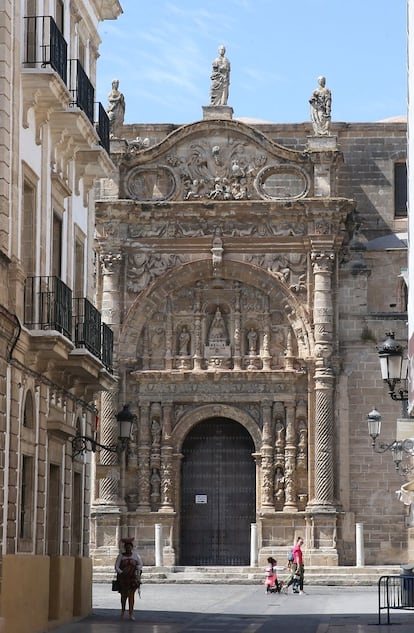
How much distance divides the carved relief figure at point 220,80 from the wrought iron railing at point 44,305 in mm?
23967

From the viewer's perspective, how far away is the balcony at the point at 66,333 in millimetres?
21156

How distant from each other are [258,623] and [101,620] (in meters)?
2.63

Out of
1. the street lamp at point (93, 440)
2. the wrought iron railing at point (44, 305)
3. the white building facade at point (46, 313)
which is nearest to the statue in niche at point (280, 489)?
the street lamp at point (93, 440)

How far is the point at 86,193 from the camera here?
2753 centimetres

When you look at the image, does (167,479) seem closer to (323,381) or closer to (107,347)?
(323,381)

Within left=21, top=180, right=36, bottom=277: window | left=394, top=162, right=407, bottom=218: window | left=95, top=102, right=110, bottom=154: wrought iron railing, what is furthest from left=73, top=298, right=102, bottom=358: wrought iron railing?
left=394, top=162, right=407, bottom=218: window

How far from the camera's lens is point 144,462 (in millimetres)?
43938

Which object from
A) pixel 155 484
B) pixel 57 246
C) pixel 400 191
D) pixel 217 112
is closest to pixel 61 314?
pixel 57 246

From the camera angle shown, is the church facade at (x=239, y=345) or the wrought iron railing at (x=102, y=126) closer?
the wrought iron railing at (x=102, y=126)

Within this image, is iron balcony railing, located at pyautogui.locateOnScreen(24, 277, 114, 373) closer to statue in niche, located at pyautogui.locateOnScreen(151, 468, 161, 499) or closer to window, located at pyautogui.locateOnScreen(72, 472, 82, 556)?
window, located at pyautogui.locateOnScreen(72, 472, 82, 556)

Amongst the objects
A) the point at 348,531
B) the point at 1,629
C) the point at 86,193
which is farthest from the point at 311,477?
the point at 1,629

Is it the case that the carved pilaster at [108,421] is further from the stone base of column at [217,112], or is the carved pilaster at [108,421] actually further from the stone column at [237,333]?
the stone base of column at [217,112]

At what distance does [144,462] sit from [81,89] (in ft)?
69.0

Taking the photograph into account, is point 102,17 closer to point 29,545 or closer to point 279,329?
A: point 29,545
